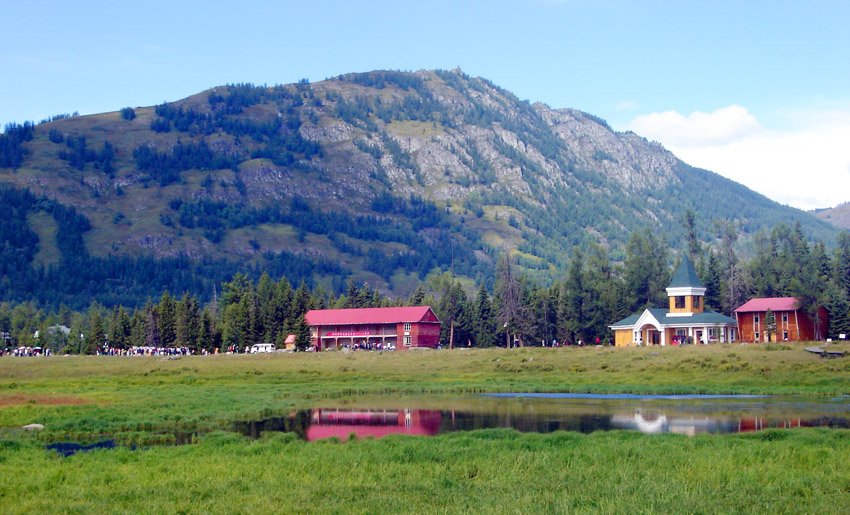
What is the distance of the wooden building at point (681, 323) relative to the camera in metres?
98.1

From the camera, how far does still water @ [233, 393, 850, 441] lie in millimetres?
39175

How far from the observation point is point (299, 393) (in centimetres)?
6059

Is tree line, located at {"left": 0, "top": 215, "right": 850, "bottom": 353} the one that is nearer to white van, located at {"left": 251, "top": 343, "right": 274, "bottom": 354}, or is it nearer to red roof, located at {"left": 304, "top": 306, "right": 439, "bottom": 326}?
red roof, located at {"left": 304, "top": 306, "right": 439, "bottom": 326}

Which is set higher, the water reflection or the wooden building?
the wooden building

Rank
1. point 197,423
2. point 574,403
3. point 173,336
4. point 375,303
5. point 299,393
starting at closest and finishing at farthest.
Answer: point 197,423
point 574,403
point 299,393
point 173,336
point 375,303

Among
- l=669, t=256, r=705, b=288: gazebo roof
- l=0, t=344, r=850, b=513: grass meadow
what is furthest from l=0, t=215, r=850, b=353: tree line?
l=0, t=344, r=850, b=513: grass meadow

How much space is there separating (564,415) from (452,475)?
2011cm

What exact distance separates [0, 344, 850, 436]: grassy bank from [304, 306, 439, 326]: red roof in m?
24.8

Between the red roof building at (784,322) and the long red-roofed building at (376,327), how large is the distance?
47.9 m

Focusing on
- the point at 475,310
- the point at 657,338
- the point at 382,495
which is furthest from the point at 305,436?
the point at 475,310

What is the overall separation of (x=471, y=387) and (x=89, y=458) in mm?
38090

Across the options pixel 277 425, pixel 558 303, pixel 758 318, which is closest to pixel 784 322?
pixel 758 318

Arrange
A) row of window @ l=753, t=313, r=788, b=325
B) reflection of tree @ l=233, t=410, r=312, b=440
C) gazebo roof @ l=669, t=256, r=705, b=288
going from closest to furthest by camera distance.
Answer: reflection of tree @ l=233, t=410, r=312, b=440 → row of window @ l=753, t=313, r=788, b=325 → gazebo roof @ l=669, t=256, r=705, b=288

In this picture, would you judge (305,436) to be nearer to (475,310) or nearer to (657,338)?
(657,338)
